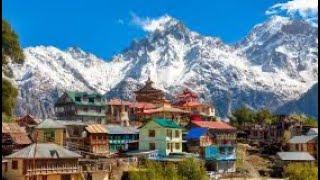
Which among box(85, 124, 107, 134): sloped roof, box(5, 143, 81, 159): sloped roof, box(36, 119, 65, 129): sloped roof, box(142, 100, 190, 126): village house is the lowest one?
box(5, 143, 81, 159): sloped roof

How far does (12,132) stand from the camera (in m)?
68.6

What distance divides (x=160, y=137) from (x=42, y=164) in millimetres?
23867

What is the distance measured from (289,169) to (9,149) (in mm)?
34004

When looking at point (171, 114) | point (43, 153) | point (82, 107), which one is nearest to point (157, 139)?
point (171, 114)

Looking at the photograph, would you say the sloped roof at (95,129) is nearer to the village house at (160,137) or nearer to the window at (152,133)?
the village house at (160,137)

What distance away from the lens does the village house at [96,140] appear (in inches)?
3044

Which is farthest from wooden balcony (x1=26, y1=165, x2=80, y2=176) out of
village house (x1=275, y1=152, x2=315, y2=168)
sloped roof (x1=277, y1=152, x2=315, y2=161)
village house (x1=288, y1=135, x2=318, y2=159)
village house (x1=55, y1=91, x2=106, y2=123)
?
village house (x1=288, y1=135, x2=318, y2=159)

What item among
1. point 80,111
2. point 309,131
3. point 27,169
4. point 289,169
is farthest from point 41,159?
point 309,131

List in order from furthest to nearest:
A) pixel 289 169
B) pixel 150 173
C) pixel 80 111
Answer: pixel 80 111 → pixel 289 169 → pixel 150 173

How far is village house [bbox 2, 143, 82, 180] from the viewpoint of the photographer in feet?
188

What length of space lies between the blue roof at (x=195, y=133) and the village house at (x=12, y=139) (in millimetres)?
24198

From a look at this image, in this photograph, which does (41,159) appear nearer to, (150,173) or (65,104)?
(150,173)

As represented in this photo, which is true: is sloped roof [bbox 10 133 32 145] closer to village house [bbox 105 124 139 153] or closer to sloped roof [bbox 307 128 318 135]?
village house [bbox 105 124 139 153]

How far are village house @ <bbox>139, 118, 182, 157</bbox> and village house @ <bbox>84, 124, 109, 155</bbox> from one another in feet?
16.0
